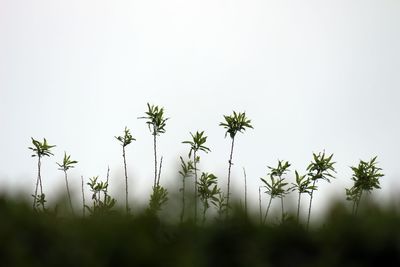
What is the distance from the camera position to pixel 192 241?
367 cm

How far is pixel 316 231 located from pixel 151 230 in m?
1.20

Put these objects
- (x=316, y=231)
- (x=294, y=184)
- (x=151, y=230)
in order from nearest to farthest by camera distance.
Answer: (x=151, y=230)
(x=316, y=231)
(x=294, y=184)

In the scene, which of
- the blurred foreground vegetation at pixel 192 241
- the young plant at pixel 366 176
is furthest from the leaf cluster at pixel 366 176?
the blurred foreground vegetation at pixel 192 241

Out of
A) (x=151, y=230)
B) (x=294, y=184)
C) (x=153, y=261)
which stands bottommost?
(x=153, y=261)

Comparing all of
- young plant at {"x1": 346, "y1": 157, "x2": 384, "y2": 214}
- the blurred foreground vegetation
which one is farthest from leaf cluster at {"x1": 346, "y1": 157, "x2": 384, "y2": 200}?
the blurred foreground vegetation

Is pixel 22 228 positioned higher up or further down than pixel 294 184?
further down

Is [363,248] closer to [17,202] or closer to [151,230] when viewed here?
[151,230]

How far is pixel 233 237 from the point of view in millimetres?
3881

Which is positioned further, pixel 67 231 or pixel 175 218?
pixel 175 218

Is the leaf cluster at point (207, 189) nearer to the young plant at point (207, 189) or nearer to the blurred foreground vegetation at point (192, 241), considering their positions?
the young plant at point (207, 189)

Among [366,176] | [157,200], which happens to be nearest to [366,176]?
[366,176]

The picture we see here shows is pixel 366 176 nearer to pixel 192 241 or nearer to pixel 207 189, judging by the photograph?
Answer: pixel 207 189

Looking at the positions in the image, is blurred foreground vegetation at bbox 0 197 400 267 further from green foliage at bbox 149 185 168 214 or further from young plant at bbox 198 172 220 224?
young plant at bbox 198 172 220 224

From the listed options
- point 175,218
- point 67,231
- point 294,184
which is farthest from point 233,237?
point 294,184
